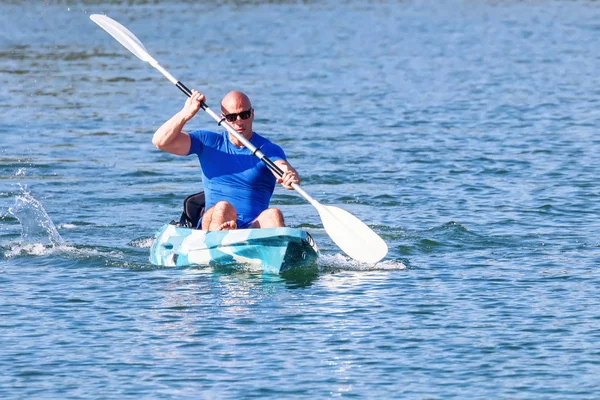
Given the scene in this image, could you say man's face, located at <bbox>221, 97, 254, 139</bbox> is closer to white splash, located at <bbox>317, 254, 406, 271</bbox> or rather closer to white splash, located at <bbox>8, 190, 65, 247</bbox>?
white splash, located at <bbox>317, 254, 406, 271</bbox>

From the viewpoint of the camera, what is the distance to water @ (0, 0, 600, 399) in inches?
311

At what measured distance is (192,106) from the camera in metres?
9.92

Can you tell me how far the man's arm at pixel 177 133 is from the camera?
9773 millimetres

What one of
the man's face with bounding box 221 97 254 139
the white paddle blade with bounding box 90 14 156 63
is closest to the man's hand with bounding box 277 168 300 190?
the man's face with bounding box 221 97 254 139

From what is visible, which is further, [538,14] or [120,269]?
[538,14]

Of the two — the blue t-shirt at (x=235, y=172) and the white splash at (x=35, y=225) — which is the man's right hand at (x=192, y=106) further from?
the white splash at (x=35, y=225)

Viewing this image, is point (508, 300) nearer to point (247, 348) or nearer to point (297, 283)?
point (297, 283)

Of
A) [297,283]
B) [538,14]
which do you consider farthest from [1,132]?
[538,14]

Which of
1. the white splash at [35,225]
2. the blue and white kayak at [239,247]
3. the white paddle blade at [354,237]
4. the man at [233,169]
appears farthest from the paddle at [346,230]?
the white splash at [35,225]

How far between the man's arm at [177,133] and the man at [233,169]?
0.01m

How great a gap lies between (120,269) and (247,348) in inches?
108

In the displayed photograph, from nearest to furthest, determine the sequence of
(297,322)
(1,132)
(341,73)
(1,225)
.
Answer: (297,322)
(1,225)
(1,132)
(341,73)

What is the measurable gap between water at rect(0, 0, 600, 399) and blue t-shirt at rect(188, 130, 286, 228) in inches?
22.6

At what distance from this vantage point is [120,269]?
10.7m
